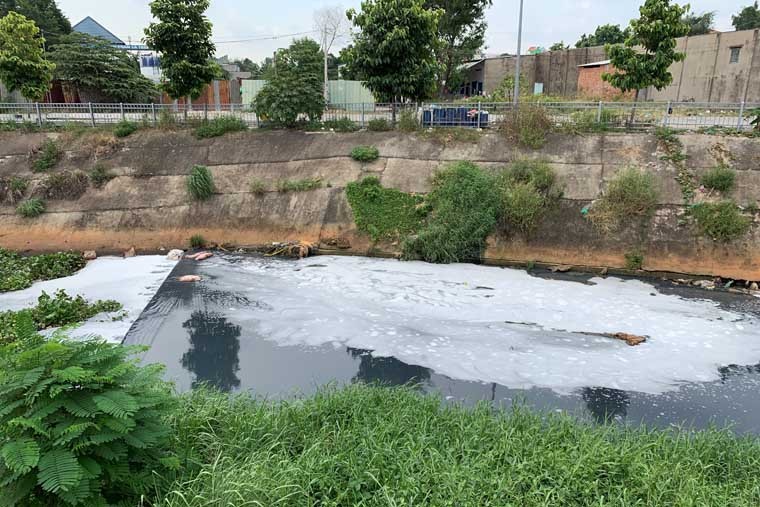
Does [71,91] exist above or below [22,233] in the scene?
above

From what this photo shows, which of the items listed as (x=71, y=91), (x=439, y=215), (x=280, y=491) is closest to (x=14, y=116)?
(x=71, y=91)

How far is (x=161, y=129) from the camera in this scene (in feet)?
51.4

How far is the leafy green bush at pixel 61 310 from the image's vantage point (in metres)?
7.88

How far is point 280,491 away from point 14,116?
56.8 ft

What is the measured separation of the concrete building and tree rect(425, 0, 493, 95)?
533 cm

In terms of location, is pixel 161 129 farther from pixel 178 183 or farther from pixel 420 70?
pixel 420 70

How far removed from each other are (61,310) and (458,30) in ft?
85.2

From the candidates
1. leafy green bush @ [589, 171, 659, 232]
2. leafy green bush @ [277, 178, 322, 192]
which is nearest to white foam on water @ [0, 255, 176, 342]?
leafy green bush @ [277, 178, 322, 192]

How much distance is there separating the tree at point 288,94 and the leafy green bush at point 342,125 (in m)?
0.42

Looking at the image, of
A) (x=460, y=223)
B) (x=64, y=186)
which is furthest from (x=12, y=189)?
(x=460, y=223)

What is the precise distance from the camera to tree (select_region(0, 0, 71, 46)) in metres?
36.6

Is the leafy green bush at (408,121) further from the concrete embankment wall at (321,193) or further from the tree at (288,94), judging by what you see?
the tree at (288,94)

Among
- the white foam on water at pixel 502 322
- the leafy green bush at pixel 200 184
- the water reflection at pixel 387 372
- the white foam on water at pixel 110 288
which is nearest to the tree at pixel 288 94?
the leafy green bush at pixel 200 184

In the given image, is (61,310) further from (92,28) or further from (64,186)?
(92,28)
